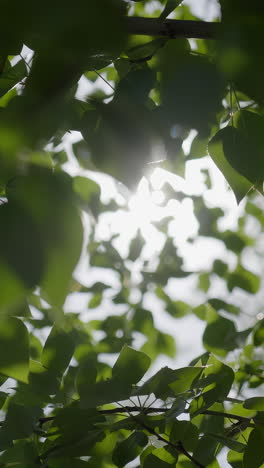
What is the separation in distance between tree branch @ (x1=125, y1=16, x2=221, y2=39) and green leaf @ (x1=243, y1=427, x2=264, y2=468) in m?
0.45

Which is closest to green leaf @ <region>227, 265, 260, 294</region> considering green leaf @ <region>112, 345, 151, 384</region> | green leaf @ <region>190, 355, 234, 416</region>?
green leaf @ <region>190, 355, 234, 416</region>

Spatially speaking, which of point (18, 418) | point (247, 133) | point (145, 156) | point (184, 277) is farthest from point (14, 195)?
point (184, 277)

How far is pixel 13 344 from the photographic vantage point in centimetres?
44

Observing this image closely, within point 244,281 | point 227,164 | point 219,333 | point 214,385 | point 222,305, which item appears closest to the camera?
point 227,164

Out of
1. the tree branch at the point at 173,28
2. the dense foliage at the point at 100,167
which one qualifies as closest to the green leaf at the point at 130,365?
the dense foliage at the point at 100,167

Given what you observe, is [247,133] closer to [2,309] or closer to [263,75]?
[263,75]

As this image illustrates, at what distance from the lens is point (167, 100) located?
0.41 meters

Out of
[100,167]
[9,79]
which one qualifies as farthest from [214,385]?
[9,79]

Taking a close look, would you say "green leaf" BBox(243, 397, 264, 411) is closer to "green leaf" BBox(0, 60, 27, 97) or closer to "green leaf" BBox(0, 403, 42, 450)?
"green leaf" BBox(0, 403, 42, 450)

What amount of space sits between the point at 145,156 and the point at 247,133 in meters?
0.18

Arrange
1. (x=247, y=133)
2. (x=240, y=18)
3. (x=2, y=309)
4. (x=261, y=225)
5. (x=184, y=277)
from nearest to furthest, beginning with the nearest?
(x=2, y=309) → (x=240, y=18) → (x=247, y=133) → (x=184, y=277) → (x=261, y=225)

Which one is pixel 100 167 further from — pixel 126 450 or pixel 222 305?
pixel 222 305

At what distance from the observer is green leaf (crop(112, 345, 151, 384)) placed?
542mm

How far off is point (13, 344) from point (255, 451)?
318 mm
